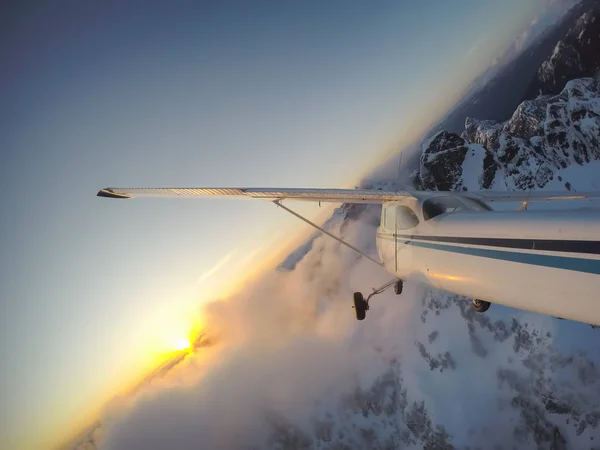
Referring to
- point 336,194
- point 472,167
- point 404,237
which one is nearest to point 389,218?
point 404,237

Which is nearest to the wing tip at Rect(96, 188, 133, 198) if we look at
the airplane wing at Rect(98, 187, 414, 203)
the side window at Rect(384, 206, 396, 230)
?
the airplane wing at Rect(98, 187, 414, 203)

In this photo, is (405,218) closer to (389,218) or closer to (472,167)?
(389,218)

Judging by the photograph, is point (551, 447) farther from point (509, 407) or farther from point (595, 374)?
point (595, 374)

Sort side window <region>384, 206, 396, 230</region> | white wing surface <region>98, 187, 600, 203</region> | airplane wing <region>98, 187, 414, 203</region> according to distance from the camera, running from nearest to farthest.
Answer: white wing surface <region>98, 187, 600, 203</region> < airplane wing <region>98, 187, 414, 203</region> < side window <region>384, 206, 396, 230</region>

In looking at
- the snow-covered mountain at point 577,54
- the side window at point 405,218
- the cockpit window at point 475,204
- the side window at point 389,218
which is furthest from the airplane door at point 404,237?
the snow-covered mountain at point 577,54

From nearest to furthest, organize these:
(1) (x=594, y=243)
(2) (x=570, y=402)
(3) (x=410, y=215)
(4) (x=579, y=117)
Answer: (1) (x=594, y=243)
(3) (x=410, y=215)
(4) (x=579, y=117)
(2) (x=570, y=402)

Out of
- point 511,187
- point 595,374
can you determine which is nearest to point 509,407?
point 595,374

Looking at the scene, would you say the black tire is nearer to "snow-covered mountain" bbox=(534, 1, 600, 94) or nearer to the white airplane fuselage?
the white airplane fuselage
